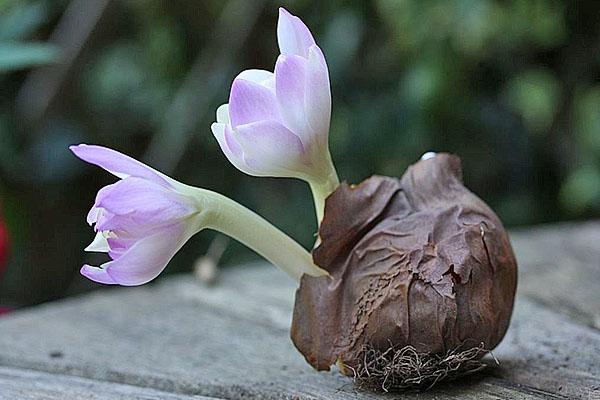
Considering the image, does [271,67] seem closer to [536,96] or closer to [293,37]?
[536,96]

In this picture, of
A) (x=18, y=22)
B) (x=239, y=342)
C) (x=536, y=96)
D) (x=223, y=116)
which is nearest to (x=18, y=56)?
(x=18, y=22)

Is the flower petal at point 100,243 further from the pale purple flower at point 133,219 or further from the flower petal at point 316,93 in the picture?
the flower petal at point 316,93

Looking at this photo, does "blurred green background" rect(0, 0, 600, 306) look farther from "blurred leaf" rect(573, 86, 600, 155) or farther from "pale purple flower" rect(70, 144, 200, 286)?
"pale purple flower" rect(70, 144, 200, 286)

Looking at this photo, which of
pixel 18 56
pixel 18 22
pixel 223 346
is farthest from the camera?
pixel 18 22

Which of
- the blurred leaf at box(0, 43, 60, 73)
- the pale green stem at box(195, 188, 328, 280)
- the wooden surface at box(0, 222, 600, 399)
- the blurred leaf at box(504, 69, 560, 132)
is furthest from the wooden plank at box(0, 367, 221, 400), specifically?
the blurred leaf at box(504, 69, 560, 132)

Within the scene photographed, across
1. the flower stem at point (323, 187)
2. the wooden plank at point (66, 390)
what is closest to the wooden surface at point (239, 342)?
the wooden plank at point (66, 390)
